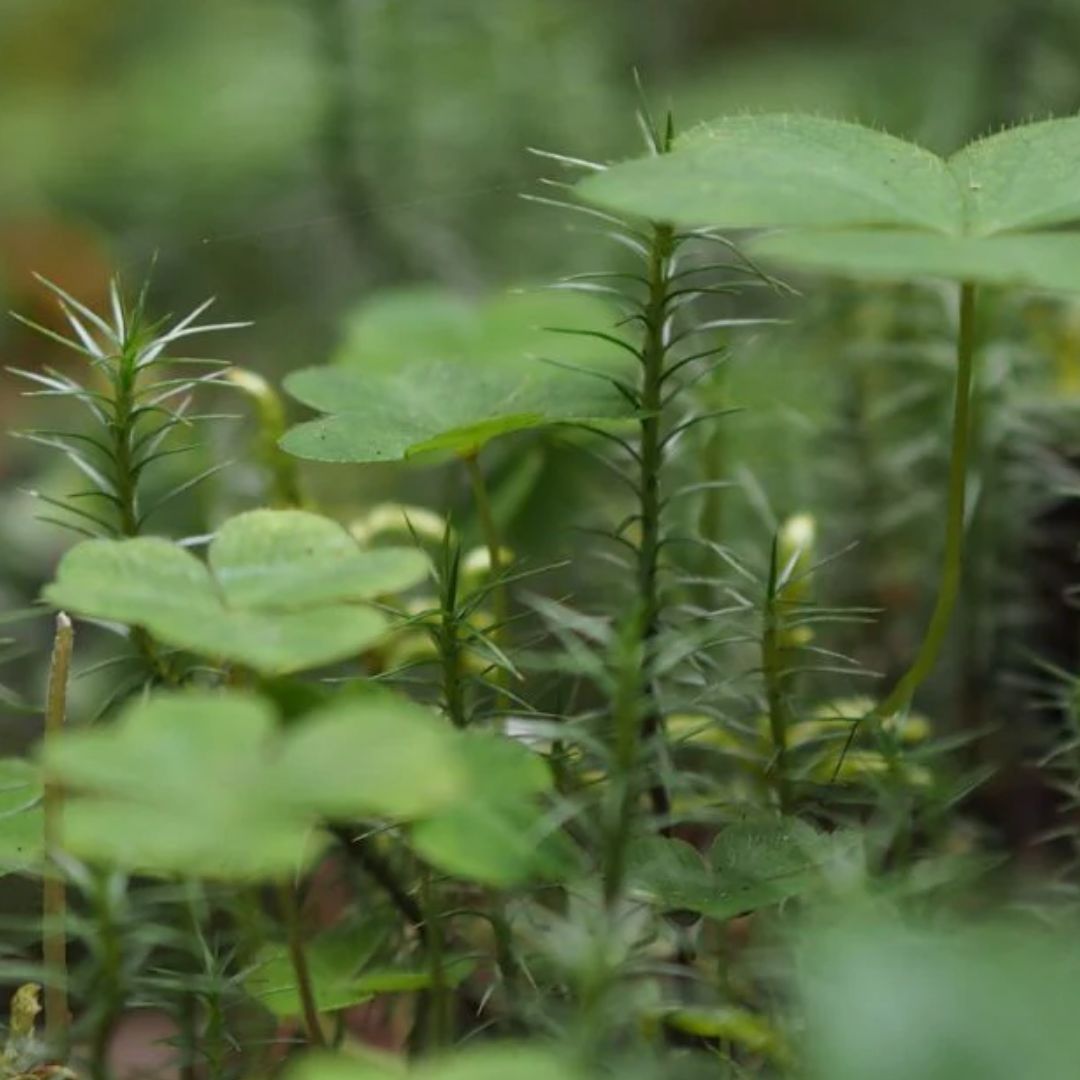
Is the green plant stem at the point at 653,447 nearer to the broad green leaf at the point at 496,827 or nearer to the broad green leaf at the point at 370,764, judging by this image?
the broad green leaf at the point at 496,827

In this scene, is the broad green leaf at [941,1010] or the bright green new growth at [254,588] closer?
the broad green leaf at [941,1010]

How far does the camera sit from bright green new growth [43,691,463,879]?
545 mm

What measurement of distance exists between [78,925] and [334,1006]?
243mm

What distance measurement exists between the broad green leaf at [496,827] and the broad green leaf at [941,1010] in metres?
0.13

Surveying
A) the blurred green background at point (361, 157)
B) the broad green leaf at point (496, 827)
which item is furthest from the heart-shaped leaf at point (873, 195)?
the blurred green background at point (361, 157)

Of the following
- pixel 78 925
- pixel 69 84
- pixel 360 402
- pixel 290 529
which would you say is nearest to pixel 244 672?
pixel 290 529

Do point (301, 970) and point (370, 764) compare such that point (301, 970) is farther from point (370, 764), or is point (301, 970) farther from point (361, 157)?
point (361, 157)

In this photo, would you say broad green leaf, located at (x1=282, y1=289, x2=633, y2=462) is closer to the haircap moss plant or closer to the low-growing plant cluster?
the low-growing plant cluster

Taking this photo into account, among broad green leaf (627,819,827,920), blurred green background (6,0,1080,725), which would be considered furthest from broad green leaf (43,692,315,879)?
blurred green background (6,0,1080,725)

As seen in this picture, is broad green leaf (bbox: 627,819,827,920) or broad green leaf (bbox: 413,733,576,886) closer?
broad green leaf (bbox: 413,733,576,886)

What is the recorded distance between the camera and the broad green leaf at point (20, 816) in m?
0.82

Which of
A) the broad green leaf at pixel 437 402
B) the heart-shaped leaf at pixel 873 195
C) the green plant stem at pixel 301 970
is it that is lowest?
the green plant stem at pixel 301 970

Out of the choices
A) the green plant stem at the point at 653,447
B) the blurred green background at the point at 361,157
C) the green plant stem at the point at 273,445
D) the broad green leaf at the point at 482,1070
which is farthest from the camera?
the blurred green background at the point at 361,157

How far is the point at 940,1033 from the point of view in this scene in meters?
0.53
